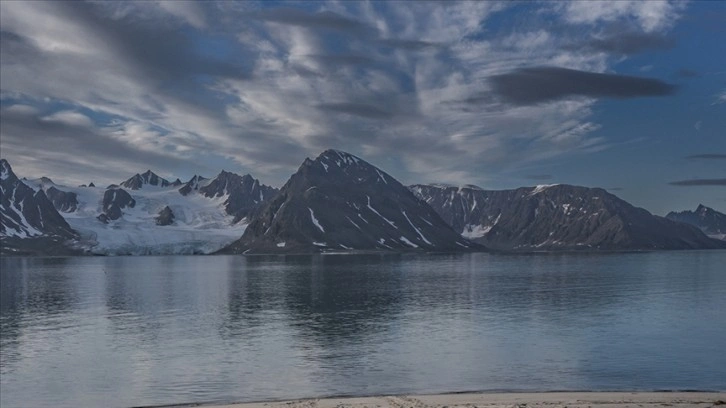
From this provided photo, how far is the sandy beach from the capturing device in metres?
40.4

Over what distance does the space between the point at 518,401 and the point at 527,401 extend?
605 mm

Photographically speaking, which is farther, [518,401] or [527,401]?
[518,401]

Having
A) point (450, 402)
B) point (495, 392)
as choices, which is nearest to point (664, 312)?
point (495, 392)

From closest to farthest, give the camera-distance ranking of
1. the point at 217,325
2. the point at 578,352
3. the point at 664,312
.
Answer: the point at 578,352 < the point at 217,325 < the point at 664,312

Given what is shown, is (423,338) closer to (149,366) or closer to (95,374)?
(149,366)

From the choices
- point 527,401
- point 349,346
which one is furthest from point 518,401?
point 349,346

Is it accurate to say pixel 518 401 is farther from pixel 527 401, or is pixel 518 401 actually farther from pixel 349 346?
pixel 349 346

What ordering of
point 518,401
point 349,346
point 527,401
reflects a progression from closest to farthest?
point 527,401 < point 518,401 < point 349,346

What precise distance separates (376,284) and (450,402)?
134073 millimetres

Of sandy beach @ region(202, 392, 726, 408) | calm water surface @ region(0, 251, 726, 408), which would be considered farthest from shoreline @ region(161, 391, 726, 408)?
calm water surface @ region(0, 251, 726, 408)

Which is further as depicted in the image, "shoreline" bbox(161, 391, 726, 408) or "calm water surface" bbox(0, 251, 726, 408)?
"calm water surface" bbox(0, 251, 726, 408)

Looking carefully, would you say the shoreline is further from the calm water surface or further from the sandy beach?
the calm water surface

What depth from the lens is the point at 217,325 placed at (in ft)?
303

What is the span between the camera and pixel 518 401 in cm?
4281
